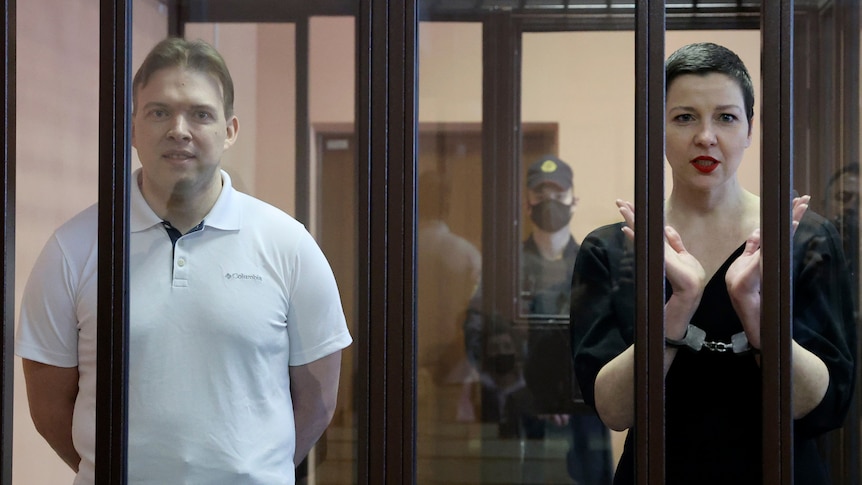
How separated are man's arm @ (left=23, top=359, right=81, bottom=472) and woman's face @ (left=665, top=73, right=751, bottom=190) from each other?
109 centimetres

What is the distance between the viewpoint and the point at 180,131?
1.47 m

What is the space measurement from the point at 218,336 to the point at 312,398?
188 millimetres

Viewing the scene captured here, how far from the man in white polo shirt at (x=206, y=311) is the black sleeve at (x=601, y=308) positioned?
0.40 m

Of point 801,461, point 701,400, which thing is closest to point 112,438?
point 701,400

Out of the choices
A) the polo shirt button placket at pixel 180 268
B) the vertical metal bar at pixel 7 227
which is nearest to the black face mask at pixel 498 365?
the polo shirt button placket at pixel 180 268

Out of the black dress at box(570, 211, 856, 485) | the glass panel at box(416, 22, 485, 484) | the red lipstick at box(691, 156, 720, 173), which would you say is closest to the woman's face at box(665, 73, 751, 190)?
the red lipstick at box(691, 156, 720, 173)

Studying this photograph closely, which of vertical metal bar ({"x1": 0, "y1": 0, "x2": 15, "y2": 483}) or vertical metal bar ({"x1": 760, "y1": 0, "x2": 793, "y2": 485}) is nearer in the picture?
vertical metal bar ({"x1": 760, "y1": 0, "x2": 793, "y2": 485})

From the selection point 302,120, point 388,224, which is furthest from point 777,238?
point 302,120

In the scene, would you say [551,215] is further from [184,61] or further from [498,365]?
[184,61]

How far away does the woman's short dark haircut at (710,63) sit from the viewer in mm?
1442

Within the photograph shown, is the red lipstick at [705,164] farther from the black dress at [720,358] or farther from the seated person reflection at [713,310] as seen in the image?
the black dress at [720,358]

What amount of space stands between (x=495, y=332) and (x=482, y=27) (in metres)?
0.50

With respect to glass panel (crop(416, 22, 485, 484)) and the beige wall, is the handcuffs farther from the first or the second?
glass panel (crop(416, 22, 485, 484))

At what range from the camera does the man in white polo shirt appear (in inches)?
57.6
